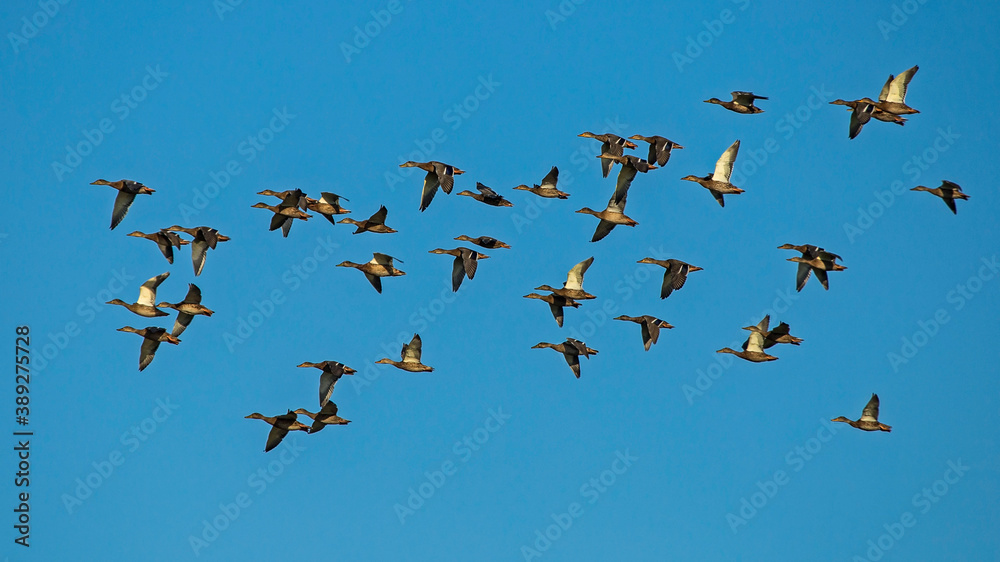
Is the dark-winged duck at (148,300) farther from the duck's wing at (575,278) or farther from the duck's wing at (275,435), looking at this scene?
the duck's wing at (575,278)

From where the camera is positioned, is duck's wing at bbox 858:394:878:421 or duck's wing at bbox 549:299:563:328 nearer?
duck's wing at bbox 549:299:563:328

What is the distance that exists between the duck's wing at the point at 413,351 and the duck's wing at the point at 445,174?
5.88 meters

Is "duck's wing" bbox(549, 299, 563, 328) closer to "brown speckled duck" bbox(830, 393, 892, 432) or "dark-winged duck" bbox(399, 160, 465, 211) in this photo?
"dark-winged duck" bbox(399, 160, 465, 211)

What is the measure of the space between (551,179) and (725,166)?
19.0 ft

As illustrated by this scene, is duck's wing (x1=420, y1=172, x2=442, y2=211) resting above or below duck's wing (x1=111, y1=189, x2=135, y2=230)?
above

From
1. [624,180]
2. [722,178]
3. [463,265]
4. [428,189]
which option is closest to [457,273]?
[463,265]

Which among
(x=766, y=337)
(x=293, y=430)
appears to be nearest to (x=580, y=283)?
(x=766, y=337)

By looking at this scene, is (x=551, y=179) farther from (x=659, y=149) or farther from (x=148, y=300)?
(x=148, y=300)

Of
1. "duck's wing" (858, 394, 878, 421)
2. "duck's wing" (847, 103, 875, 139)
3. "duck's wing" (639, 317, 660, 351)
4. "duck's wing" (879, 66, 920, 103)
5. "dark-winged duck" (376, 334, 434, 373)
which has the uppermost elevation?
"duck's wing" (879, 66, 920, 103)

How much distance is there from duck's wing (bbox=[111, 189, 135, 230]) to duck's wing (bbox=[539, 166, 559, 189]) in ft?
43.4

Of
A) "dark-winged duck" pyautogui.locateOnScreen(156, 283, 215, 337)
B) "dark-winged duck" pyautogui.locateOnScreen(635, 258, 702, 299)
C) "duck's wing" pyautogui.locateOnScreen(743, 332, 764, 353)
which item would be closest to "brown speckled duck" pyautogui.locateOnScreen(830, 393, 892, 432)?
"duck's wing" pyautogui.locateOnScreen(743, 332, 764, 353)

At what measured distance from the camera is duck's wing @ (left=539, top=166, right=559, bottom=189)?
5538 cm

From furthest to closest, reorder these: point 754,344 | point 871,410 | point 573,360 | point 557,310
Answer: point 871,410 → point 754,344 → point 573,360 → point 557,310

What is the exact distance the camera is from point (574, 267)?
5419 centimetres
